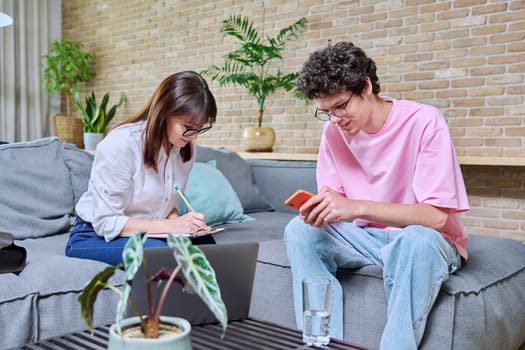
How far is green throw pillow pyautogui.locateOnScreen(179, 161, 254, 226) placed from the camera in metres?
2.43

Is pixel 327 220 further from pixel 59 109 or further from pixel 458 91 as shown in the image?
pixel 59 109

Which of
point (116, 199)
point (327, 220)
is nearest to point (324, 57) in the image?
point (327, 220)

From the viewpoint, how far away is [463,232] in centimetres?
167

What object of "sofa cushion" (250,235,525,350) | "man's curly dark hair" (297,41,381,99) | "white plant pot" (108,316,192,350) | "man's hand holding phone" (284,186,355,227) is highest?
"man's curly dark hair" (297,41,381,99)

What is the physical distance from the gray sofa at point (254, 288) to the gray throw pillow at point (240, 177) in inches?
10.1

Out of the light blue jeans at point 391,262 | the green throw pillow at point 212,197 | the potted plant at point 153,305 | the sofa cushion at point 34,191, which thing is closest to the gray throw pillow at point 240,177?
the green throw pillow at point 212,197

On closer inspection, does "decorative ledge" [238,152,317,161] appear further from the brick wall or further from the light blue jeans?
the light blue jeans

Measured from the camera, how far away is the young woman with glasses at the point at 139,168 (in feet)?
5.76

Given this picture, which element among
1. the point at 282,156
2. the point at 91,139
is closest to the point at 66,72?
the point at 91,139

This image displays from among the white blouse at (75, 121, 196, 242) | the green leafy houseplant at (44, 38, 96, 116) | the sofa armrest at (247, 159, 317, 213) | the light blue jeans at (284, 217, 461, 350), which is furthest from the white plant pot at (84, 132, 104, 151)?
the light blue jeans at (284, 217, 461, 350)

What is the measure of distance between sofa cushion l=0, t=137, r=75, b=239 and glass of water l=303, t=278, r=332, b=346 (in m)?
1.37

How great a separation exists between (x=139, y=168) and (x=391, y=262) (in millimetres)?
892

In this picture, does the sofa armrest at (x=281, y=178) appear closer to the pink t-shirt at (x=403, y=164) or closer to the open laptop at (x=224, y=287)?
the pink t-shirt at (x=403, y=164)

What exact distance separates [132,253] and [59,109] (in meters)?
5.52
